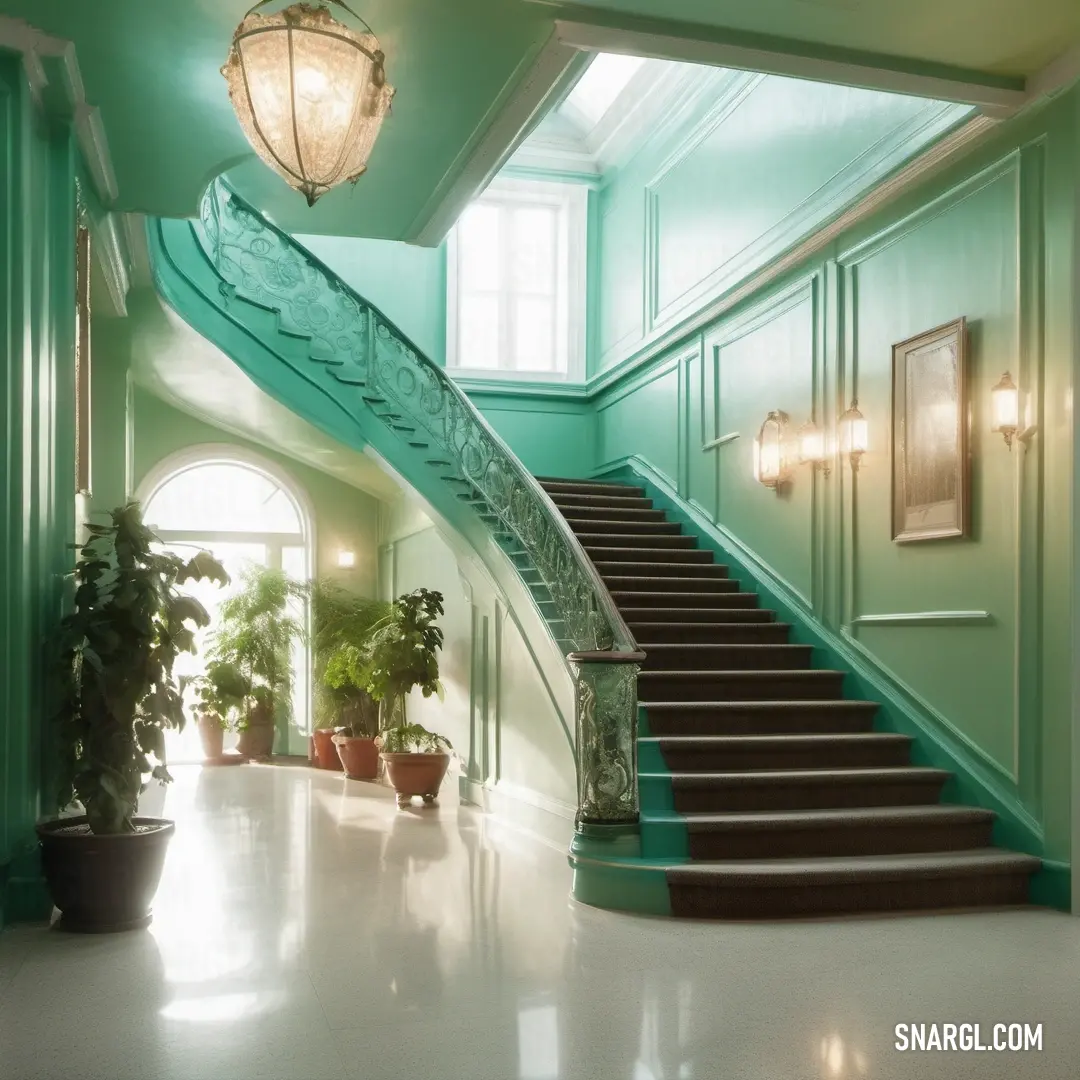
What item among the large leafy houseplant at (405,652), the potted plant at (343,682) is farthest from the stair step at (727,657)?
the potted plant at (343,682)

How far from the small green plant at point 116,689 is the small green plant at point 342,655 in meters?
5.22

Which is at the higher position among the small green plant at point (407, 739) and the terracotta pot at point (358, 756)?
the small green plant at point (407, 739)

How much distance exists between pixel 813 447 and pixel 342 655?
16.3ft

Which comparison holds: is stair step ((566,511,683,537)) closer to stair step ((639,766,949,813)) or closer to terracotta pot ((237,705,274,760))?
stair step ((639,766,949,813))

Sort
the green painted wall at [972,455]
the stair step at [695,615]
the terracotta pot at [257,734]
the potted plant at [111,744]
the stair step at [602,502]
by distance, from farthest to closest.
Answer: the terracotta pot at [257,734]
the stair step at [602,502]
the stair step at [695,615]
the green painted wall at [972,455]
the potted plant at [111,744]

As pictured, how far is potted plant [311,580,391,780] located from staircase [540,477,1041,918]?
3447 millimetres

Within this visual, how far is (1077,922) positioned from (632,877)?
201 centimetres

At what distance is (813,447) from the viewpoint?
8156 mm

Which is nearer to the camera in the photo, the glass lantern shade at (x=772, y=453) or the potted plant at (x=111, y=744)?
the potted plant at (x=111, y=744)

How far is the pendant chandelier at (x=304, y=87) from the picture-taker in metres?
4.00

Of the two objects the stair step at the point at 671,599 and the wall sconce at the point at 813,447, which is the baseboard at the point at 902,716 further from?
the wall sconce at the point at 813,447

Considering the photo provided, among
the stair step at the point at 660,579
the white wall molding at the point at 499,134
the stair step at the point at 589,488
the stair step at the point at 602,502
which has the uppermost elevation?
the white wall molding at the point at 499,134

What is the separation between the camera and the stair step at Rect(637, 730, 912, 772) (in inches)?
267

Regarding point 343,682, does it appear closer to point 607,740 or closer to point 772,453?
point 772,453
